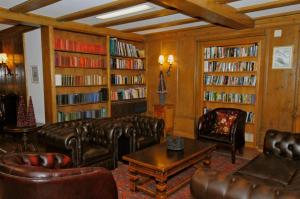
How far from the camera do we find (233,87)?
5184 millimetres

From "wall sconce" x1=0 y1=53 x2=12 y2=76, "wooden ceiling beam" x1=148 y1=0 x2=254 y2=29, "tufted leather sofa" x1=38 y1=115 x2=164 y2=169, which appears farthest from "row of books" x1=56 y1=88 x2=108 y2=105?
"wooden ceiling beam" x1=148 y1=0 x2=254 y2=29

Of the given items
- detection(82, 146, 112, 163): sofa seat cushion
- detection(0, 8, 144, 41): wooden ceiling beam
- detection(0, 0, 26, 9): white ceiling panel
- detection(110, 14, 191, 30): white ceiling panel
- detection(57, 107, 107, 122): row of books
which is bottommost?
detection(82, 146, 112, 163): sofa seat cushion

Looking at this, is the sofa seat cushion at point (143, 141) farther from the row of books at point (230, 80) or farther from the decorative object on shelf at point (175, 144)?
the row of books at point (230, 80)

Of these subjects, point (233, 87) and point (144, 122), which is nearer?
point (144, 122)

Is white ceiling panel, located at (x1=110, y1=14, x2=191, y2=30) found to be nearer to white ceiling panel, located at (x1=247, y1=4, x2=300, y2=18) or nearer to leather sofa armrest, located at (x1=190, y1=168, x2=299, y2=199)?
white ceiling panel, located at (x1=247, y1=4, x2=300, y2=18)

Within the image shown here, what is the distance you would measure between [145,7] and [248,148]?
3396 mm

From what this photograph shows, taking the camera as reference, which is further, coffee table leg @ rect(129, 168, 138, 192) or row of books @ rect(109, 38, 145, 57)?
row of books @ rect(109, 38, 145, 57)

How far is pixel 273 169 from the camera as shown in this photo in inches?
101

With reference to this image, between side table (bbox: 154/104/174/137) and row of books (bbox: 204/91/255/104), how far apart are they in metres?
0.90

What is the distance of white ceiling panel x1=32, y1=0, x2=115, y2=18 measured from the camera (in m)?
3.46

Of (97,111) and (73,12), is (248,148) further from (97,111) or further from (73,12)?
(73,12)

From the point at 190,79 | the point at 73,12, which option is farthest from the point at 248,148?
the point at 73,12

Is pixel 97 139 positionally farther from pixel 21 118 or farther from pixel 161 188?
pixel 161 188

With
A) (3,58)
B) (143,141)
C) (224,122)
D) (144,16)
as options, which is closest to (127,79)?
(144,16)
